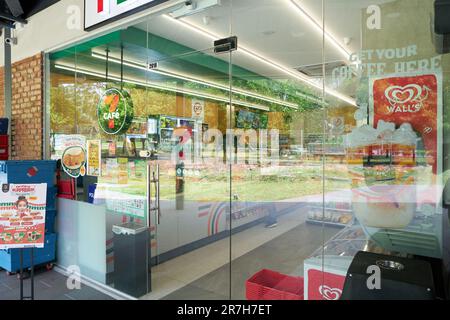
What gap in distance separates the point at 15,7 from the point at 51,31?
70 cm

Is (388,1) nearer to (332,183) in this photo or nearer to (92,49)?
(332,183)

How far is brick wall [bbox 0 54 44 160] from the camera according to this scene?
4.55 metres

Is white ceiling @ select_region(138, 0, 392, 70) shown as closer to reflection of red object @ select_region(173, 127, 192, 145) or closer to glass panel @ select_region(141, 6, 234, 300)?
glass panel @ select_region(141, 6, 234, 300)

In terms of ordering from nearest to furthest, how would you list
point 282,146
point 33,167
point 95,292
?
point 282,146 < point 95,292 < point 33,167

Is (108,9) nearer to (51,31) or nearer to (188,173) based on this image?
(51,31)

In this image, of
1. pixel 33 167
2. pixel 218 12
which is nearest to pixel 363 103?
pixel 218 12

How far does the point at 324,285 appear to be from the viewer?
2336 millimetres

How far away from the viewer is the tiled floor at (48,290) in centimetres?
335

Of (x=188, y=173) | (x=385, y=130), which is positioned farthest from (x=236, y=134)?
(x=385, y=130)

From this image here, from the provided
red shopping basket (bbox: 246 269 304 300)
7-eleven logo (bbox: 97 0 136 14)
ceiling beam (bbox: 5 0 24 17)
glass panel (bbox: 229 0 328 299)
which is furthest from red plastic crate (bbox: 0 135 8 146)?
red shopping basket (bbox: 246 269 304 300)

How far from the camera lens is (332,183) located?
2.62 meters

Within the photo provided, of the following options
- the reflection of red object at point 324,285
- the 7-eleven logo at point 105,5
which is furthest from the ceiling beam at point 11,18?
the reflection of red object at point 324,285

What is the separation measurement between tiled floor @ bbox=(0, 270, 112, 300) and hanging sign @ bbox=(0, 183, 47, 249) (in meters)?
0.65

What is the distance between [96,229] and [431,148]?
3361mm
